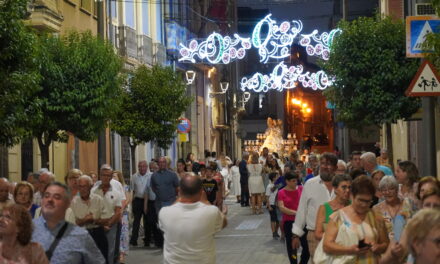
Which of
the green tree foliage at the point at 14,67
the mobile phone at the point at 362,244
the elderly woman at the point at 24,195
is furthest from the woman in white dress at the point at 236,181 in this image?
the mobile phone at the point at 362,244

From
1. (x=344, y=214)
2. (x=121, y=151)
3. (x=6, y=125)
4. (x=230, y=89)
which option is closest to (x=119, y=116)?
(x=121, y=151)

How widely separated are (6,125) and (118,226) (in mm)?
2706

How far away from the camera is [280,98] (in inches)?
4245

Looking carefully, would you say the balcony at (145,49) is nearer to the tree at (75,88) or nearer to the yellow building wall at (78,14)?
the yellow building wall at (78,14)

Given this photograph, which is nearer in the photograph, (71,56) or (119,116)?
(71,56)

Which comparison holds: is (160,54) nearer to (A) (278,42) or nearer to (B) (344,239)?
(A) (278,42)

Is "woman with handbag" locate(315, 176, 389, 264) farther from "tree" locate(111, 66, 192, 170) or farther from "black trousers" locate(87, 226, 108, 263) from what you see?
"tree" locate(111, 66, 192, 170)

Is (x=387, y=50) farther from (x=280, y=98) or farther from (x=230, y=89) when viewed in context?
(x=280, y=98)

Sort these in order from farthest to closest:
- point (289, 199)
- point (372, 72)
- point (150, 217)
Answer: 1. point (372, 72)
2. point (150, 217)
3. point (289, 199)

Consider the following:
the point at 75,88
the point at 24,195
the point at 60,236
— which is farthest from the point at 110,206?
the point at 75,88

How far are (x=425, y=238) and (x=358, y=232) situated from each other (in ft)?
13.3

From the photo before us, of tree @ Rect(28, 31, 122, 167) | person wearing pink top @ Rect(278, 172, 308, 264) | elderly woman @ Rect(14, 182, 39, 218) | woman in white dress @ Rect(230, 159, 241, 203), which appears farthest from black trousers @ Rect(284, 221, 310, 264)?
woman in white dress @ Rect(230, 159, 241, 203)

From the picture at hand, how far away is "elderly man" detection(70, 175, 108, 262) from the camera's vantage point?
1357 cm

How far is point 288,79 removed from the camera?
38375 mm
